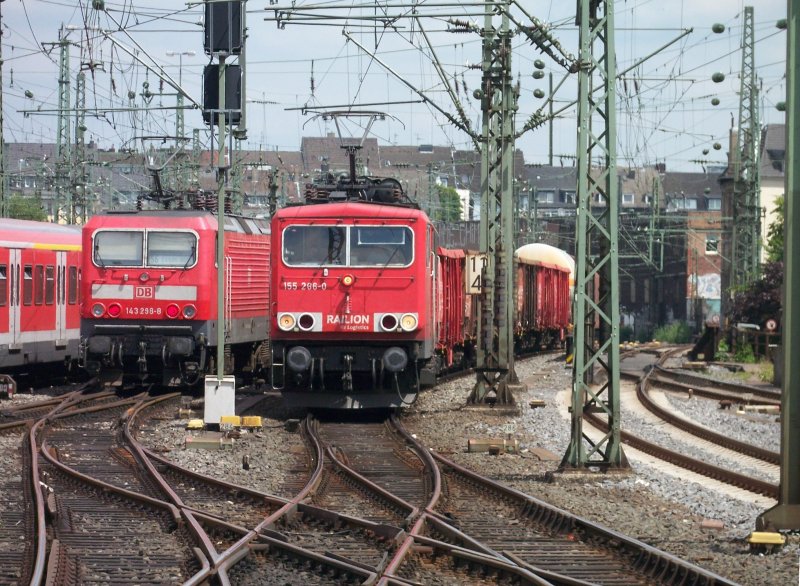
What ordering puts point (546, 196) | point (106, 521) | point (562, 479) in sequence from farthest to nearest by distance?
point (546, 196)
point (562, 479)
point (106, 521)

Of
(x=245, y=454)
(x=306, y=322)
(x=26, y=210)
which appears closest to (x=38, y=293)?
(x=306, y=322)

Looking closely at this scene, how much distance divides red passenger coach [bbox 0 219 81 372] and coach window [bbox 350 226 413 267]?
6.98 m

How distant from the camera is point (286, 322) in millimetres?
19562

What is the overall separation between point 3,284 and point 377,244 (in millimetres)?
7300

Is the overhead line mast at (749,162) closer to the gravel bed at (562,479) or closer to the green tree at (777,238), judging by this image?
the green tree at (777,238)

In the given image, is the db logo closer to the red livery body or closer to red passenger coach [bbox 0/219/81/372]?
red passenger coach [bbox 0/219/81/372]

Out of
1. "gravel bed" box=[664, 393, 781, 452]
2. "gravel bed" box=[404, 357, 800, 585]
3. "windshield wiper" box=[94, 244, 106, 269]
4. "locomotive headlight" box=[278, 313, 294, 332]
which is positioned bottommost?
"gravel bed" box=[664, 393, 781, 452]

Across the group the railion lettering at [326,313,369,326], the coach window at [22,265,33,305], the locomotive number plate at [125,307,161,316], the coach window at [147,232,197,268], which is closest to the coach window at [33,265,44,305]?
the coach window at [22,265,33,305]

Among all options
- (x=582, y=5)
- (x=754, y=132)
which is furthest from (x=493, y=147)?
(x=754, y=132)

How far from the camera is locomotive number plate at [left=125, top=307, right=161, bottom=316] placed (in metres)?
22.8

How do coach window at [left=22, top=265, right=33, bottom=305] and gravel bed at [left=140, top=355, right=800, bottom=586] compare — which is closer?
gravel bed at [left=140, top=355, right=800, bottom=586]

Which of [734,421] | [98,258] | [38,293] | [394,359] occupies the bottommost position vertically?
[734,421]

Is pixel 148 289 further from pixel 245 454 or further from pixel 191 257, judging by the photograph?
pixel 245 454

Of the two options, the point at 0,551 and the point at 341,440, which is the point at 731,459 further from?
the point at 0,551
